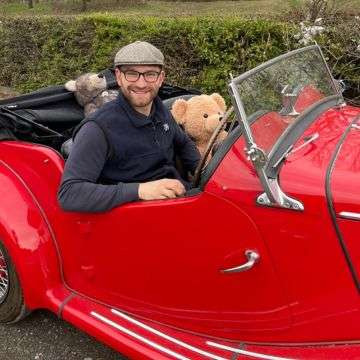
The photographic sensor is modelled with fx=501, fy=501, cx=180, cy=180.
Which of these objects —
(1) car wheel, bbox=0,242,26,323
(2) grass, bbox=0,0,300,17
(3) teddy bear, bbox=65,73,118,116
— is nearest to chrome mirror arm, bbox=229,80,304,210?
(1) car wheel, bbox=0,242,26,323

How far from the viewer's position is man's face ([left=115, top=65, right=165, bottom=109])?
228 centimetres

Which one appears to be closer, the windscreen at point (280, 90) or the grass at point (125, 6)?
the windscreen at point (280, 90)

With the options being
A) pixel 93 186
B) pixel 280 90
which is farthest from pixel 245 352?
pixel 280 90

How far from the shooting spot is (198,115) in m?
3.13

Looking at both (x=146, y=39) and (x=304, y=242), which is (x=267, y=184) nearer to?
(x=304, y=242)

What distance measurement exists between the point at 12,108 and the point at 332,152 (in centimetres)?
199

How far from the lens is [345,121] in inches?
88.5

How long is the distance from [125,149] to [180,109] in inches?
36.5

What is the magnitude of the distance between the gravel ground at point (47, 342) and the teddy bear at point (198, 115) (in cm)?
129

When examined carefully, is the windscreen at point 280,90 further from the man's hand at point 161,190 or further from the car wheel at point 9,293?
the car wheel at point 9,293

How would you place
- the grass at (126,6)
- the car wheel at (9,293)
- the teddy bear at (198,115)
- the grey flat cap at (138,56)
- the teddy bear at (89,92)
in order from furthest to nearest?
the grass at (126,6) → the teddy bear at (89,92) → the teddy bear at (198,115) → the car wheel at (9,293) → the grey flat cap at (138,56)

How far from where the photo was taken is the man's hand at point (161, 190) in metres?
2.13

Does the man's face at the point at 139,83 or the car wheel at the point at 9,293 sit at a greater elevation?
the man's face at the point at 139,83

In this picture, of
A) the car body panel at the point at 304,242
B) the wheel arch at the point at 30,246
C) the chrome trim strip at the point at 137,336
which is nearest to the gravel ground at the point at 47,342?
the wheel arch at the point at 30,246
